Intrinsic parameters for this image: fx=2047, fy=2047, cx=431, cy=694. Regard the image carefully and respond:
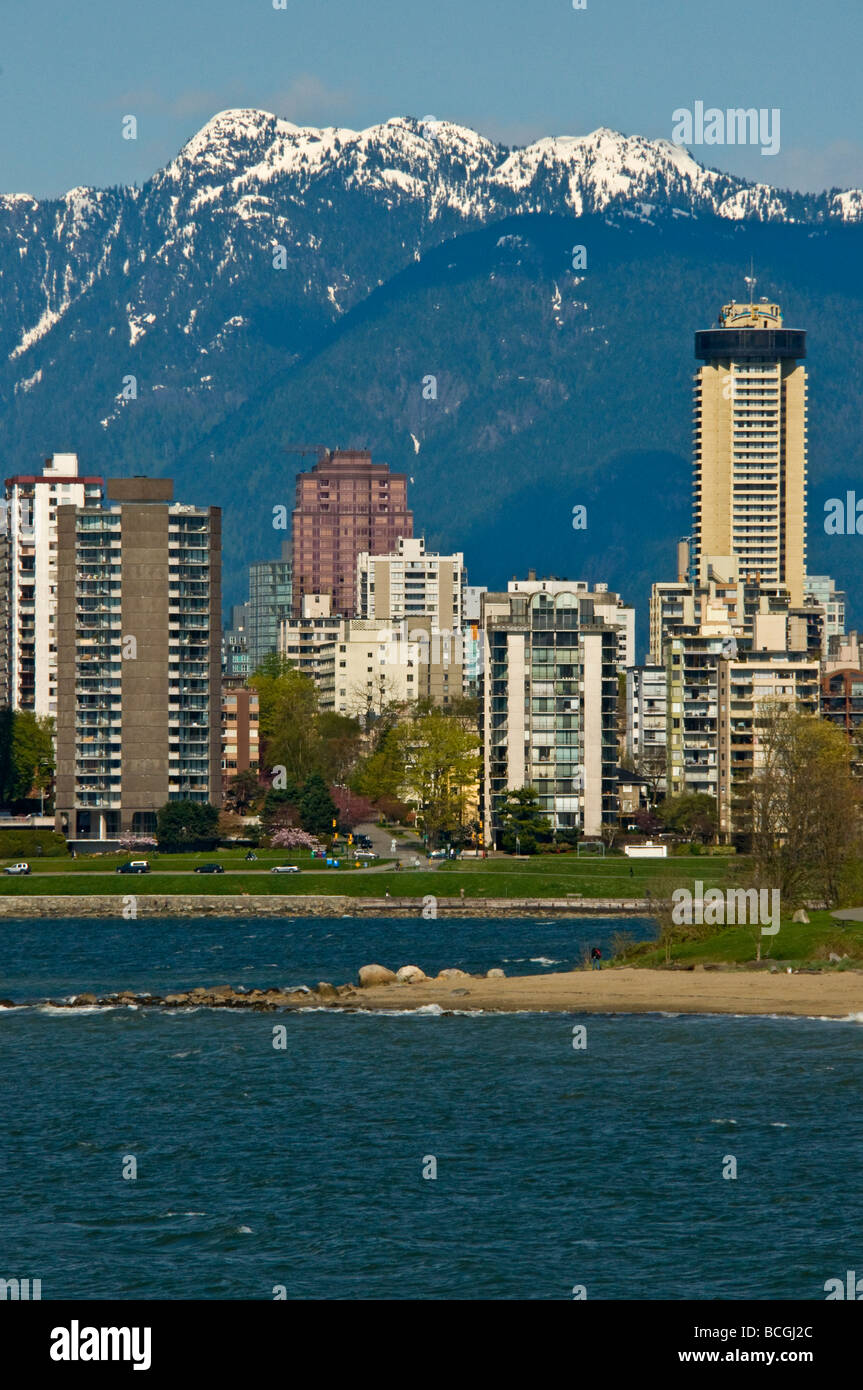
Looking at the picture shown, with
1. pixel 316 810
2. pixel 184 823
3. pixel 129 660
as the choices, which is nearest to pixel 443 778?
pixel 316 810

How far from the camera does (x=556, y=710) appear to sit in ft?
584

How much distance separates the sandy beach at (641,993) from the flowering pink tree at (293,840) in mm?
80968

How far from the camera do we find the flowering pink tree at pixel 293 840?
7269 inches

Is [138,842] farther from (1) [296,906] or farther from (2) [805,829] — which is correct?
(2) [805,829]

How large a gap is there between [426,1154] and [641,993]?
3207 centimetres

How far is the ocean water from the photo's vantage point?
169 feet

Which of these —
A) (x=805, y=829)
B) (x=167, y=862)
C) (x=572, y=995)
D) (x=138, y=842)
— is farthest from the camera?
(x=138, y=842)

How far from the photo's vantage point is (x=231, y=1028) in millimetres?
92125

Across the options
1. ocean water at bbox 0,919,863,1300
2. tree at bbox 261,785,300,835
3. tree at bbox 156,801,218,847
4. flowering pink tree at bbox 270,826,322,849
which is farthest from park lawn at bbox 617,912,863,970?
tree at bbox 261,785,300,835
